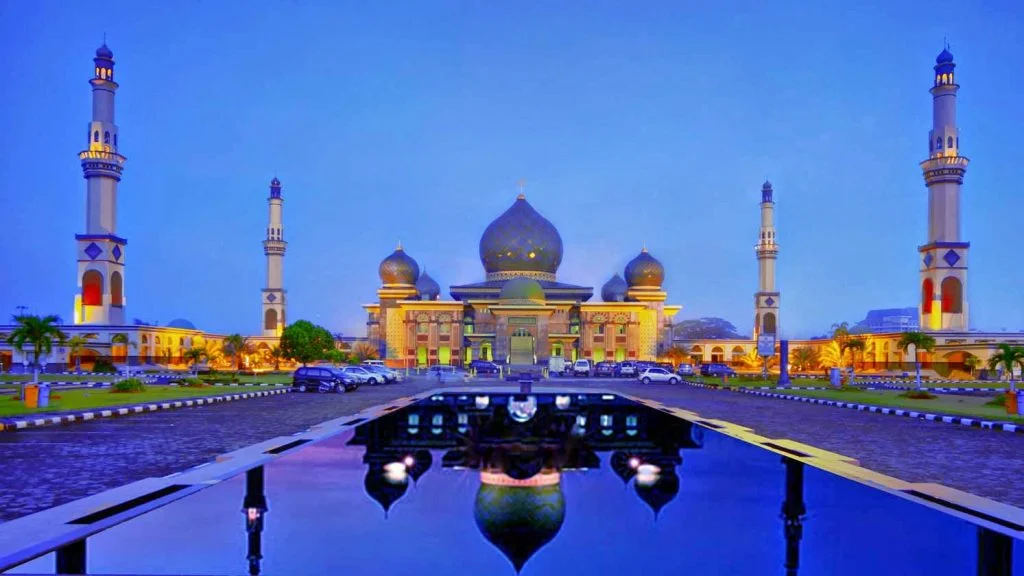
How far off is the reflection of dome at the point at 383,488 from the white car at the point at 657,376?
36.7m

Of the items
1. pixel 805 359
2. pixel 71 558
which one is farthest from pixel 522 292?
pixel 71 558

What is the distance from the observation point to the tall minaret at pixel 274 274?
3061 inches

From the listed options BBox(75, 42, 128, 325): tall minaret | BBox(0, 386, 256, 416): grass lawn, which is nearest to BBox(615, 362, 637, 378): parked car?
BBox(0, 386, 256, 416): grass lawn

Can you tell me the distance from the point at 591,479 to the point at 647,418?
30.6 ft

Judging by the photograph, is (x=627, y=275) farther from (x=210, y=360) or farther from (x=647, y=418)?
(x=647, y=418)

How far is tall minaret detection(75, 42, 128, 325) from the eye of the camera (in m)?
62.2

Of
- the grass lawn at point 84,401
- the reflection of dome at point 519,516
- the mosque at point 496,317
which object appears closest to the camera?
the reflection of dome at point 519,516

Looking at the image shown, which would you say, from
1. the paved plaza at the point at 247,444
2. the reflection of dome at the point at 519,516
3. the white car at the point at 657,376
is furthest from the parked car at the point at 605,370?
the reflection of dome at the point at 519,516

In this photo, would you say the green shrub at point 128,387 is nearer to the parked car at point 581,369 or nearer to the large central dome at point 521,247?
the parked car at point 581,369

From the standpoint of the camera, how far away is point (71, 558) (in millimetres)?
5289

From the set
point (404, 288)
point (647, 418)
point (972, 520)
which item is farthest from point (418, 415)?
point (404, 288)

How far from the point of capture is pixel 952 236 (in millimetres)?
Answer: 61500

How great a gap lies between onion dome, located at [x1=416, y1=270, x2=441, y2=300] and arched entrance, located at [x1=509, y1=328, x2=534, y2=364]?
57.2 ft

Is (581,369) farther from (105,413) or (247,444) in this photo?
(247,444)
